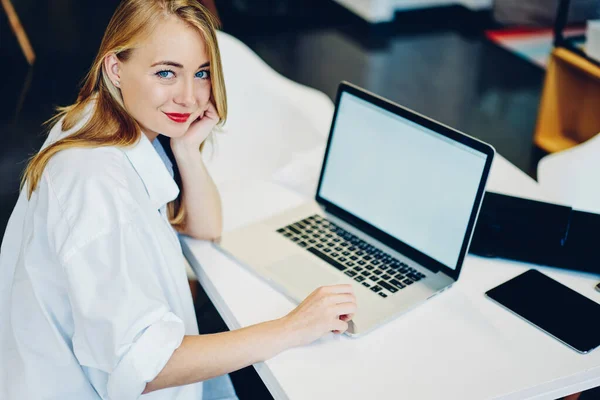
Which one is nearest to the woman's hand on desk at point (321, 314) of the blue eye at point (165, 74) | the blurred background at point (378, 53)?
the blue eye at point (165, 74)

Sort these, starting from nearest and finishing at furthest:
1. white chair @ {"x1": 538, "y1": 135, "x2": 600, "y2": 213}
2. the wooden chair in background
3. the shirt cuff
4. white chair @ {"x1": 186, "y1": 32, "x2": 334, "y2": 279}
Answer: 1. the shirt cuff
2. white chair @ {"x1": 538, "y1": 135, "x2": 600, "y2": 213}
3. white chair @ {"x1": 186, "y1": 32, "x2": 334, "y2": 279}
4. the wooden chair in background

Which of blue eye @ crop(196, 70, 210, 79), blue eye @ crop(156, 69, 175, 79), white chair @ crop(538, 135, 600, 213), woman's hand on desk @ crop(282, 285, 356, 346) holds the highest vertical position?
blue eye @ crop(156, 69, 175, 79)

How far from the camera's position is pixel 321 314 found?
3.78 ft

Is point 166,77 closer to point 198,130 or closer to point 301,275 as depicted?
point 198,130

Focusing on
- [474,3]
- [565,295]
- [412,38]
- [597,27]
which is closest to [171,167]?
[565,295]

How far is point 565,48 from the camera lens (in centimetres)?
337

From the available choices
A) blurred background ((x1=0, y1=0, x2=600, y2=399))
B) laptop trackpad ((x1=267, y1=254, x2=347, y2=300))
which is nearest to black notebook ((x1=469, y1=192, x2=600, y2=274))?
laptop trackpad ((x1=267, y1=254, x2=347, y2=300))

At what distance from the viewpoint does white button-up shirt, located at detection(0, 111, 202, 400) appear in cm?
104

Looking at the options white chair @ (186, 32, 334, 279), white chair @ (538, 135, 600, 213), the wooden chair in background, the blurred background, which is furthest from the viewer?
the wooden chair in background

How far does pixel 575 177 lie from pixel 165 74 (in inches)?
43.1

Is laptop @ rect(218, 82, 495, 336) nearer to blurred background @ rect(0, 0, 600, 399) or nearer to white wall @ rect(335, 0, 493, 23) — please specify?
blurred background @ rect(0, 0, 600, 399)

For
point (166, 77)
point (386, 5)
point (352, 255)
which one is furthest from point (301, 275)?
point (386, 5)

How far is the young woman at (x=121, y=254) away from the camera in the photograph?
1050mm

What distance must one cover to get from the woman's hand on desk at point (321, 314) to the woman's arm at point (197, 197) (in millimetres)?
323
